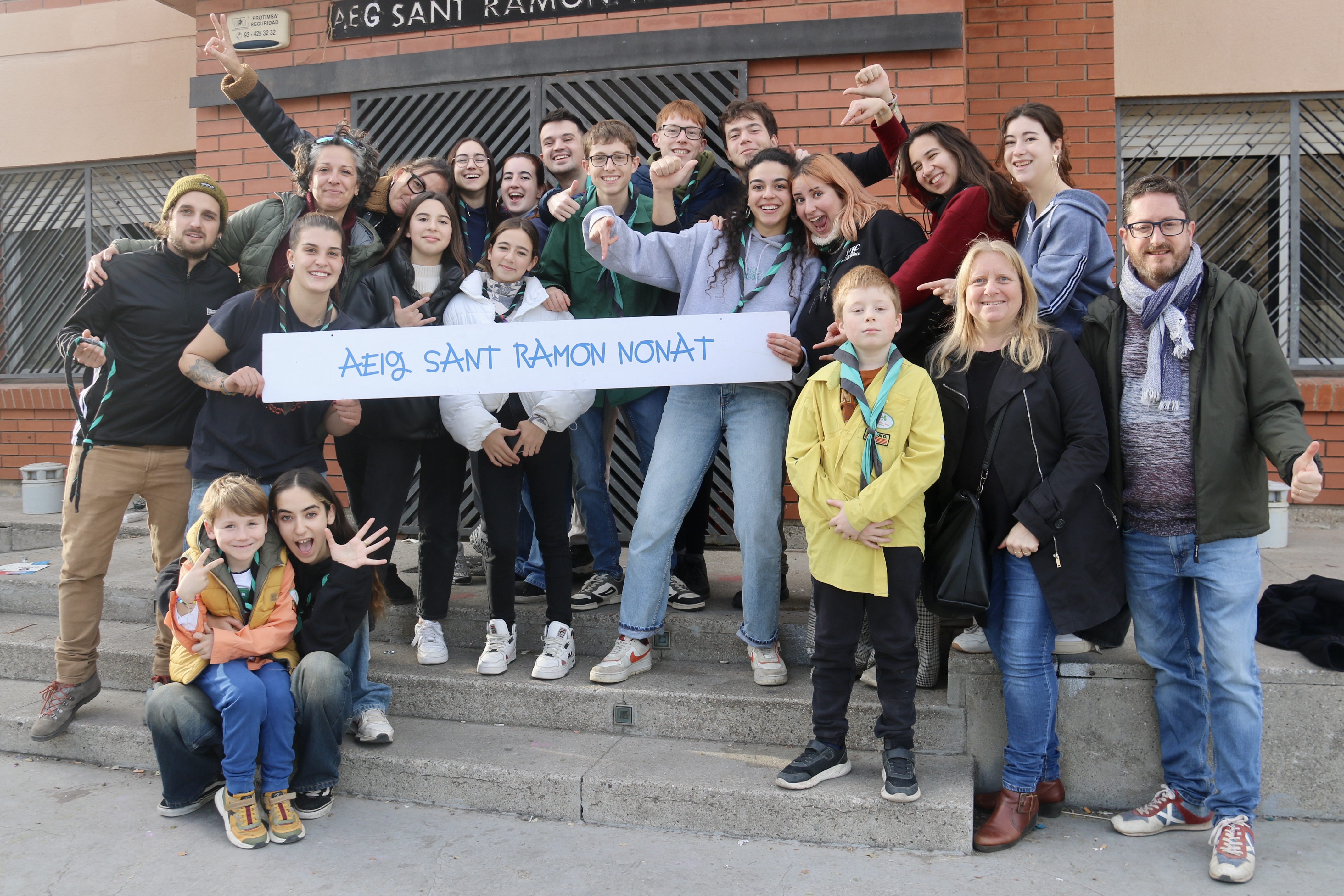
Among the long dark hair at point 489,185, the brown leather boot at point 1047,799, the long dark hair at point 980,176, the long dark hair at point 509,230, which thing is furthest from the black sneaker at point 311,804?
the long dark hair at point 980,176

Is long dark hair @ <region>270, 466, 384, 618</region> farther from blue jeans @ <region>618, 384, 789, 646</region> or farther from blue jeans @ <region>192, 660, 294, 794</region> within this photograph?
blue jeans @ <region>618, 384, 789, 646</region>

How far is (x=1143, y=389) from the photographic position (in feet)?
9.72

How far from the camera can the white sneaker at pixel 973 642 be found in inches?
133

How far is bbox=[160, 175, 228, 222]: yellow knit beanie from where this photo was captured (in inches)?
151

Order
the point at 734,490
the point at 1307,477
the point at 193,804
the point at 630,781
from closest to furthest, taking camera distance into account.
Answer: the point at 1307,477 < the point at 630,781 < the point at 193,804 < the point at 734,490

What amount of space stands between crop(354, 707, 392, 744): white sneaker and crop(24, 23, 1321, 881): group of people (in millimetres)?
18

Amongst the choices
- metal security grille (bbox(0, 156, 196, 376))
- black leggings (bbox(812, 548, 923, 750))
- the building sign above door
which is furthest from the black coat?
metal security grille (bbox(0, 156, 196, 376))

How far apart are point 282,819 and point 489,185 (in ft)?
9.27

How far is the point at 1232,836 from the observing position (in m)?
2.83

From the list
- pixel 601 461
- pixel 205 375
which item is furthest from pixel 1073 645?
pixel 205 375

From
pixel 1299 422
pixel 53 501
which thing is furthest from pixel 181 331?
pixel 1299 422

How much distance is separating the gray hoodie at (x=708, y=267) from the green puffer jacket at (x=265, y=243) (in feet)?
3.43

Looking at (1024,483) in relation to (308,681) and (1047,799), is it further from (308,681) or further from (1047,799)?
(308,681)

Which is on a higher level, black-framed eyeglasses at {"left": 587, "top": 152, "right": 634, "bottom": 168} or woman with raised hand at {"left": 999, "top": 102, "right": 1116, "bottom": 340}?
black-framed eyeglasses at {"left": 587, "top": 152, "right": 634, "bottom": 168}
